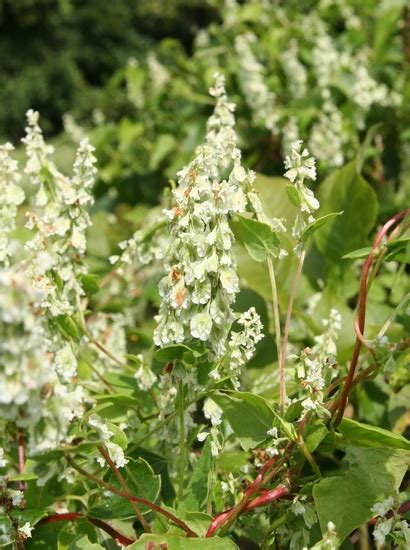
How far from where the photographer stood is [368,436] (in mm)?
823

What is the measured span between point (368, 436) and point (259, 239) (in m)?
0.23

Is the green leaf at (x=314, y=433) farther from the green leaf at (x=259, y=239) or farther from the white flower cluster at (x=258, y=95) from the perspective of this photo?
the white flower cluster at (x=258, y=95)

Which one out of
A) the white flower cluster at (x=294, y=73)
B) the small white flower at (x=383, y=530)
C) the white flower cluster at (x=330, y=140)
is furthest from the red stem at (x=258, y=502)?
the white flower cluster at (x=294, y=73)

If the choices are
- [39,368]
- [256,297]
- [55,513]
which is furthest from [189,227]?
[256,297]

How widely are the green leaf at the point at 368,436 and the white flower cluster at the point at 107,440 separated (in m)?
0.22

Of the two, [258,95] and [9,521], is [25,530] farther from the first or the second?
[258,95]

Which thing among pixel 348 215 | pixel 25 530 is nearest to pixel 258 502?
pixel 25 530

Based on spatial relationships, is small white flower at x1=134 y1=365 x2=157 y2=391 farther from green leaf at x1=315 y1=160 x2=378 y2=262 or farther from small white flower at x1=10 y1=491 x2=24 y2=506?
green leaf at x1=315 y1=160 x2=378 y2=262

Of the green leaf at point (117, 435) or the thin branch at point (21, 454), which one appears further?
the thin branch at point (21, 454)

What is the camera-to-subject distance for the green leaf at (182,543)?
76cm

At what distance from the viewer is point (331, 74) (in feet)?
7.53

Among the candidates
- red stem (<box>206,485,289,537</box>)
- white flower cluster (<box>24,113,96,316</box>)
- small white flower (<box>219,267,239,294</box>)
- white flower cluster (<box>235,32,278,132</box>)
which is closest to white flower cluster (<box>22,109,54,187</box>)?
white flower cluster (<box>24,113,96,316</box>)

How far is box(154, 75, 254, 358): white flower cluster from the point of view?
0.78 m

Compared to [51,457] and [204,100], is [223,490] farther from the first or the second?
[204,100]
